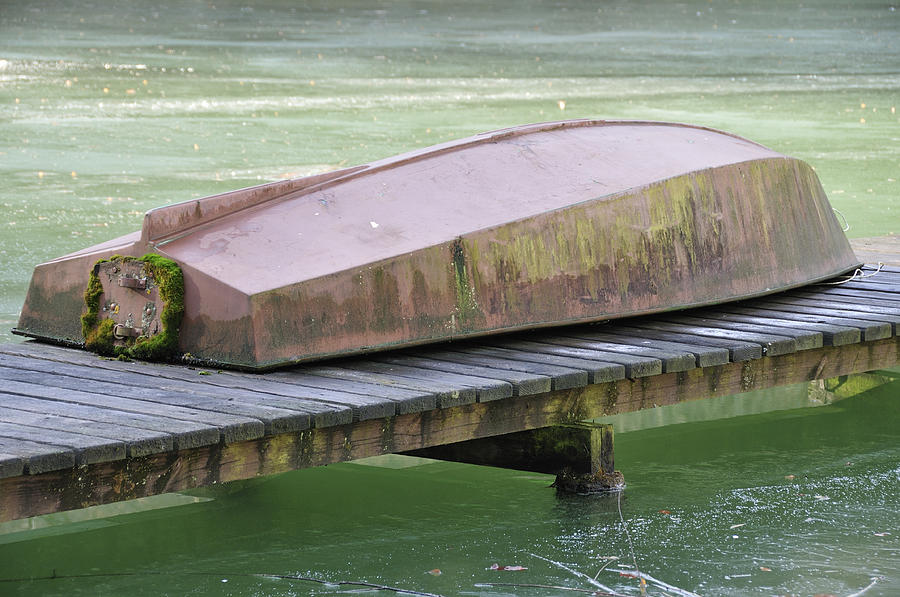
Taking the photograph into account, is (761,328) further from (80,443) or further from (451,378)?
(80,443)

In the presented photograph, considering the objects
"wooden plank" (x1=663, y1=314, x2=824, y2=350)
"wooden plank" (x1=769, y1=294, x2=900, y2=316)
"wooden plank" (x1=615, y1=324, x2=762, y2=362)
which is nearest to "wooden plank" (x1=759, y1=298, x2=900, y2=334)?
"wooden plank" (x1=769, y1=294, x2=900, y2=316)

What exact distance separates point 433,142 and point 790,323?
337 inches

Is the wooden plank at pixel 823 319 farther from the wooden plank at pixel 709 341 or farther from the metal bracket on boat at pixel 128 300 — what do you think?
the metal bracket on boat at pixel 128 300

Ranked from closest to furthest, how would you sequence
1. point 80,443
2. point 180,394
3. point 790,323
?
point 80,443 < point 180,394 < point 790,323

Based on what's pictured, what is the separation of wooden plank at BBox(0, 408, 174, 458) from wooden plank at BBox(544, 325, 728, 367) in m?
2.03

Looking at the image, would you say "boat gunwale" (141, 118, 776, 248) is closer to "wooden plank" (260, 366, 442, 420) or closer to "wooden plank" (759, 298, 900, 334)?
"wooden plank" (260, 366, 442, 420)

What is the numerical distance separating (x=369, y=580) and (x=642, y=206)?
2208 millimetres

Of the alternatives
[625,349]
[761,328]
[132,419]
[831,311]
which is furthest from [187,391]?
[831,311]

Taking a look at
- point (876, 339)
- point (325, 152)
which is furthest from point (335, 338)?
point (325, 152)

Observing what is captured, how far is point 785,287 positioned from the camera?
6.64 m

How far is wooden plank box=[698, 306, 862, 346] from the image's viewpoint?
5.81m

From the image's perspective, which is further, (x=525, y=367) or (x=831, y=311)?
(x=831, y=311)

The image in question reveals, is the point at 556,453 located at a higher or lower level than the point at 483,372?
lower

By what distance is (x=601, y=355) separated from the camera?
539 cm
